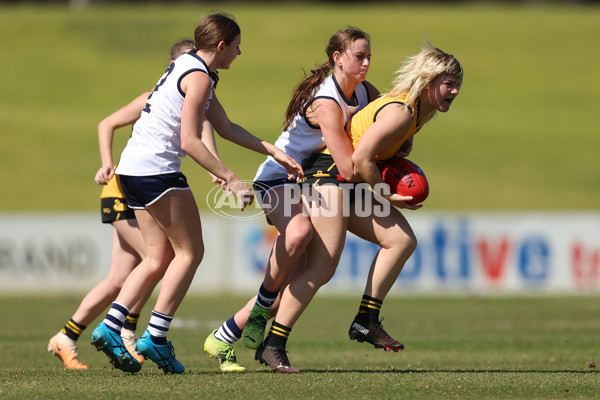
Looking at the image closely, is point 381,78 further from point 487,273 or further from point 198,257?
point 198,257

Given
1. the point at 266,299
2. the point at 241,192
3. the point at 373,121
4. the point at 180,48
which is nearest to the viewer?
the point at 241,192

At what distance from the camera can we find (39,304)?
53.2ft

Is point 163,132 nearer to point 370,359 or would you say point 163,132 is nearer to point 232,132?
point 232,132

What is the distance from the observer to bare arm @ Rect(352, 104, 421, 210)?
6172mm

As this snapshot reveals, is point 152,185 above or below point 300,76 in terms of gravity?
below

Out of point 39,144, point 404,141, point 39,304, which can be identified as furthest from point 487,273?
point 39,144

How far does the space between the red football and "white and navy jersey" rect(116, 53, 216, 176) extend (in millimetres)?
1382

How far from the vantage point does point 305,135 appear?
6.62m

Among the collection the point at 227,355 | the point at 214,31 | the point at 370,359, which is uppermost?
the point at 214,31

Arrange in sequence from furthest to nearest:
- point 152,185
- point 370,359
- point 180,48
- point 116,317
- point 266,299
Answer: point 370,359 → point 180,48 → point 266,299 → point 116,317 → point 152,185

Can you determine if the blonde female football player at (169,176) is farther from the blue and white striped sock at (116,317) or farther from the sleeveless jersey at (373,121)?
the sleeveless jersey at (373,121)

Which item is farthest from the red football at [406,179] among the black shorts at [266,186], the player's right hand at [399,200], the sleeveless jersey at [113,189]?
the sleeveless jersey at [113,189]

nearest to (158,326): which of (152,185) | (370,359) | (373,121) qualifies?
(152,185)

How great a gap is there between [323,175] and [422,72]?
3.23ft
